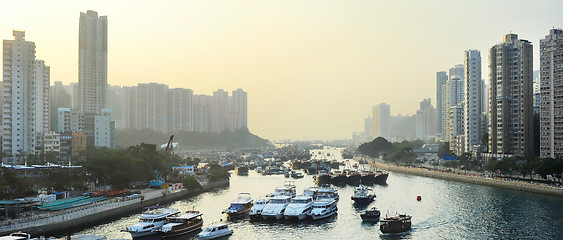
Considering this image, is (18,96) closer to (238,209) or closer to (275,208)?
(238,209)

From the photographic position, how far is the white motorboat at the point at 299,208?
31719 mm

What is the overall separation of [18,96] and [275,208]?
4184 centimetres

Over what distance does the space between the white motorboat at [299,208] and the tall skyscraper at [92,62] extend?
60661 mm

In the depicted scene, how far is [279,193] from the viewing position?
40344 mm

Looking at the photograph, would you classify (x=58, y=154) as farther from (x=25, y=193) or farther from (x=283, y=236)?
(x=283, y=236)

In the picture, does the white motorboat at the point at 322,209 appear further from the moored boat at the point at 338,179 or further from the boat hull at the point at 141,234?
the moored boat at the point at 338,179

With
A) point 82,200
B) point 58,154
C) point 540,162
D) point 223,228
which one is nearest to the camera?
point 223,228

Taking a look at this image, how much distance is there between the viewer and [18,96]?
57406 millimetres

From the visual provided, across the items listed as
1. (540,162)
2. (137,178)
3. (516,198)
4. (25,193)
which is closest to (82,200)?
(25,193)

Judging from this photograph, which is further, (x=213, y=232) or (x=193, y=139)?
(x=193, y=139)

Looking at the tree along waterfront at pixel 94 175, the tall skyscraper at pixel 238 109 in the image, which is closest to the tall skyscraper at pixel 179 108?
the tall skyscraper at pixel 238 109

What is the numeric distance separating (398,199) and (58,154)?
145 feet

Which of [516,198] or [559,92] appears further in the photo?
[559,92]

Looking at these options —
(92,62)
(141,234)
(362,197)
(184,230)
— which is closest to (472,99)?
(362,197)
